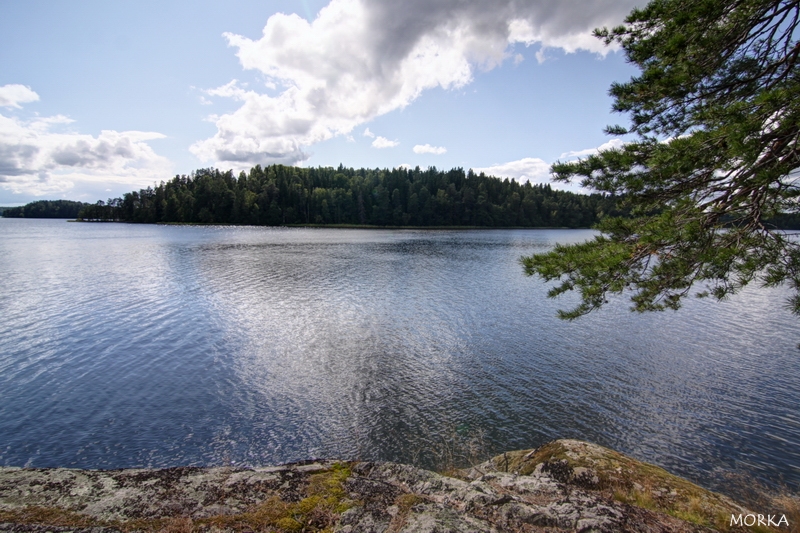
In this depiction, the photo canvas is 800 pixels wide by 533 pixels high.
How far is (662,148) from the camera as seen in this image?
20.8 ft

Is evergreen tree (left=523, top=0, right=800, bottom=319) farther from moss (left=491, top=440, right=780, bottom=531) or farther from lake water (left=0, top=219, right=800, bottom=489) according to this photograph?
lake water (left=0, top=219, right=800, bottom=489)

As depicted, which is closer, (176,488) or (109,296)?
(176,488)

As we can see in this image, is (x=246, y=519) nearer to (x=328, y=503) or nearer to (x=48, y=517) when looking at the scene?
(x=328, y=503)

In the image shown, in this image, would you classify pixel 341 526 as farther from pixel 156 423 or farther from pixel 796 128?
pixel 156 423

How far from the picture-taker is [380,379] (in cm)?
1441

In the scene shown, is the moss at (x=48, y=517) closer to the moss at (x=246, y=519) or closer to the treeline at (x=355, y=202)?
the moss at (x=246, y=519)

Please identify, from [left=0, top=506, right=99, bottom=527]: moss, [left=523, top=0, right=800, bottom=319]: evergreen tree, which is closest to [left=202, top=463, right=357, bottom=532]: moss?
[left=0, top=506, right=99, bottom=527]: moss

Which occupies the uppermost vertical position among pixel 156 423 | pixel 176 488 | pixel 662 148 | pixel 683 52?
pixel 683 52

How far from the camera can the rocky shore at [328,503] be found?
167 inches

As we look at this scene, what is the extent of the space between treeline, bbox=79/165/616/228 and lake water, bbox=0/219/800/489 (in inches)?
4737

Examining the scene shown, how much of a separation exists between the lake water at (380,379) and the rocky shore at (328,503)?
15.2 ft

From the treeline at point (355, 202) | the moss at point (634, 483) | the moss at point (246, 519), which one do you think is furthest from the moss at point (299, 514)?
the treeline at point (355, 202)

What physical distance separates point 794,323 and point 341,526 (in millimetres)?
29343

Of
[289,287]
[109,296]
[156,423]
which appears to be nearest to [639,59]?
[156,423]
